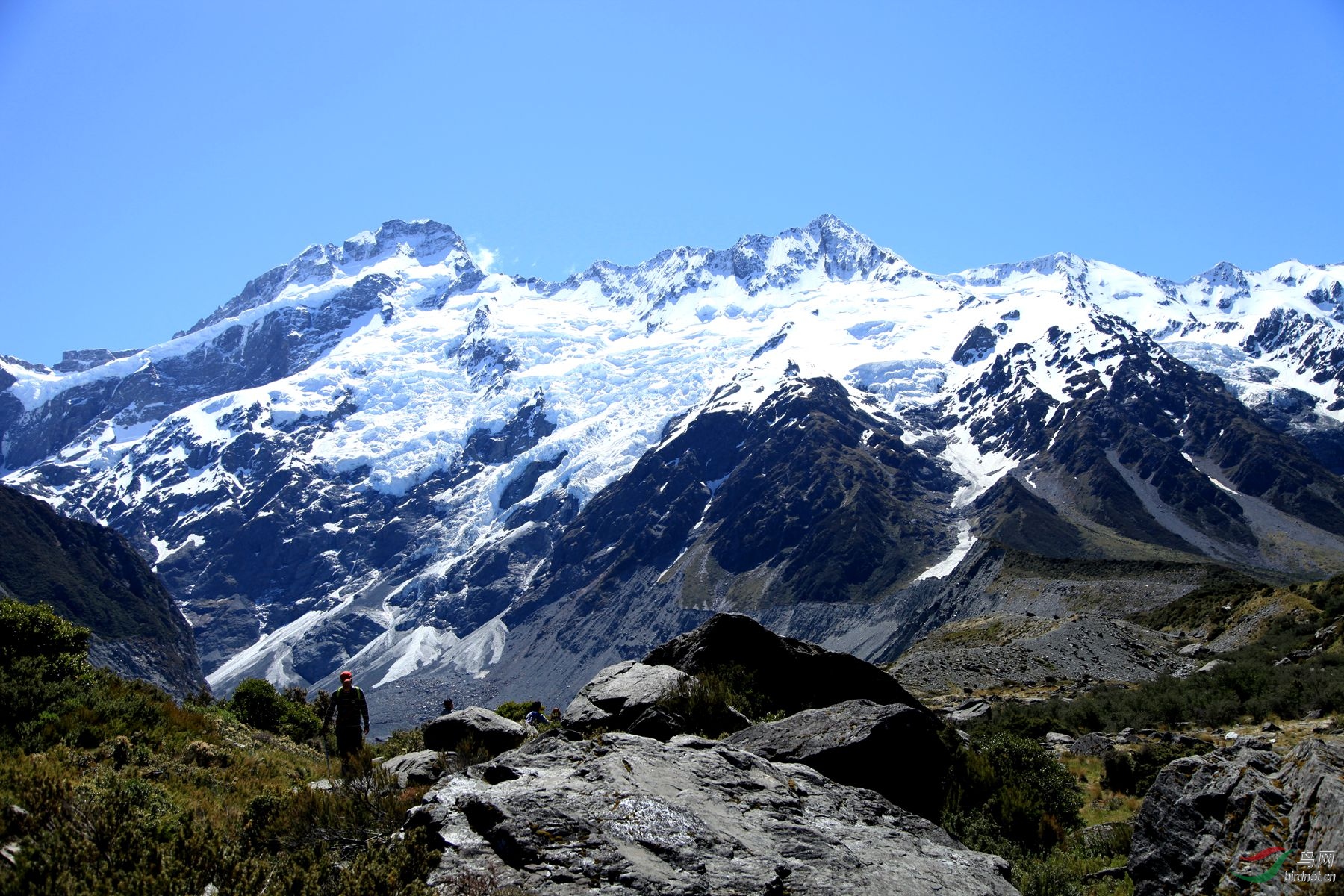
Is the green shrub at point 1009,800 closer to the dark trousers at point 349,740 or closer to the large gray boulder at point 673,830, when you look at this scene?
the large gray boulder at point 673,830

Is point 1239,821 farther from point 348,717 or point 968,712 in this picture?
point 968,712

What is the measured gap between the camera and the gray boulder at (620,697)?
17328mm

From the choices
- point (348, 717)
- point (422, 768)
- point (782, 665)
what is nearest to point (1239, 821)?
point (782, 665)

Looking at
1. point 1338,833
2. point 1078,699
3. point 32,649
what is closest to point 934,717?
point 1338,833

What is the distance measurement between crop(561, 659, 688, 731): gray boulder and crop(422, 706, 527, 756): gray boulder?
2.65 m

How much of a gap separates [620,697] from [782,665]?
4.77 m

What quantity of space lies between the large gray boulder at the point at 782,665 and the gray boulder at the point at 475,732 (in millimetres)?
4157

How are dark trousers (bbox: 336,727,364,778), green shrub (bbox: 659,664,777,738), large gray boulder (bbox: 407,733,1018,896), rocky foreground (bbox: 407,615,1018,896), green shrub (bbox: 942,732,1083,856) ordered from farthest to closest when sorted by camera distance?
dark trousers (bbox: 336,727,364,778) → green shrub (bbox: 659,664,777,738) → green shrub (bbox: 942,732,1083,856) → rocky foreground (bbox: 407,615,1018,896) → large gray boulder (bbox: 407,733,1018,896)

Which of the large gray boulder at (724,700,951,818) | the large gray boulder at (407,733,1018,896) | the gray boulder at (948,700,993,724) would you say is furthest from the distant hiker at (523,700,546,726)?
the gray boulder at (948,700,993,724)

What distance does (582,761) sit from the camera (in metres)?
12.1

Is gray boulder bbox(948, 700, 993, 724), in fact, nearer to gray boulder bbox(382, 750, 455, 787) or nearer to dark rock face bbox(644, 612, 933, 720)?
dark rock face bbox(644, 612, 933, 720)

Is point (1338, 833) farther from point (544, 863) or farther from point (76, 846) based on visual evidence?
point (76, 846)

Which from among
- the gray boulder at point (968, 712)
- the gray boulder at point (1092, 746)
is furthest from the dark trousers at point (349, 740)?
the gray boulder at point (968, 712)

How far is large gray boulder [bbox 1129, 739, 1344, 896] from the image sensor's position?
36.0ft
